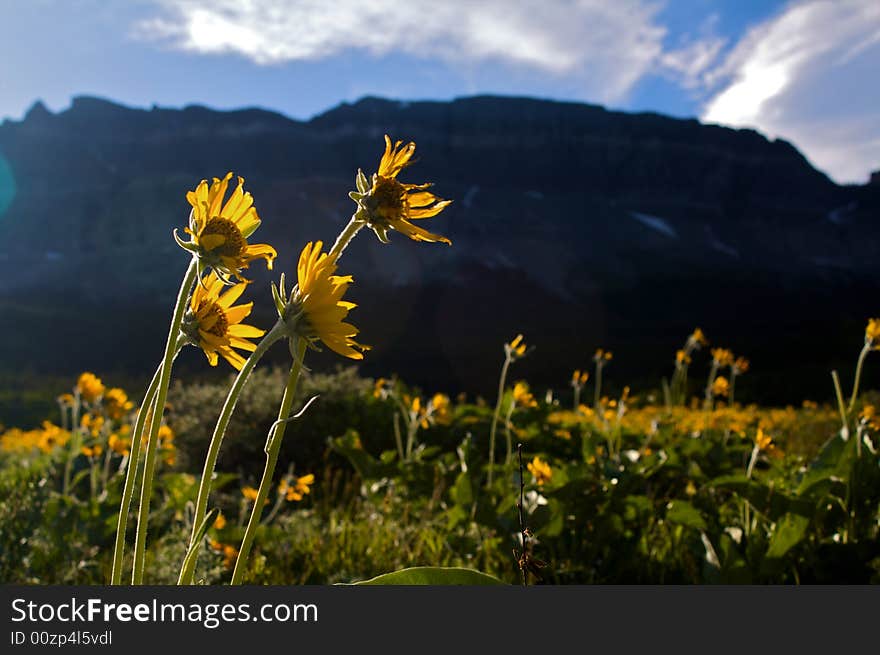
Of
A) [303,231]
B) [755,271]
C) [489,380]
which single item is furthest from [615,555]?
[755,271]

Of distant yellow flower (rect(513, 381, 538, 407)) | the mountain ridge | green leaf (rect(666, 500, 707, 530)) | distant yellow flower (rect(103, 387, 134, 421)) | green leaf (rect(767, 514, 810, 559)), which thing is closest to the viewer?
green leaf (rect(767, 514, 810, 559))

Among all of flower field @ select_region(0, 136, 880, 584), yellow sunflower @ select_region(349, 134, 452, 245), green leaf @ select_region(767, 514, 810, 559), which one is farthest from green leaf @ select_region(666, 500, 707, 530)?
yellow sunflower @ select_region(349, 134, 452, 245)

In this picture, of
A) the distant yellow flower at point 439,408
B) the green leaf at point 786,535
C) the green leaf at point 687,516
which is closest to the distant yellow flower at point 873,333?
the green leaf at point 786,535

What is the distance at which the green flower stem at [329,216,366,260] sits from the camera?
886 mm

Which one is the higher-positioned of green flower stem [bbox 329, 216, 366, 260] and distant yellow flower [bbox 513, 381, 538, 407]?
green flower stem [bbox 329, 216, 366, 260]

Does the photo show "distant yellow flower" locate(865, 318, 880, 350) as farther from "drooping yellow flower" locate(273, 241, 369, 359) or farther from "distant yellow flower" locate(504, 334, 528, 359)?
"drooping yellow flower" locate(273, 241, 369, 359)

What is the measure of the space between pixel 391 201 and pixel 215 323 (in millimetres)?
325

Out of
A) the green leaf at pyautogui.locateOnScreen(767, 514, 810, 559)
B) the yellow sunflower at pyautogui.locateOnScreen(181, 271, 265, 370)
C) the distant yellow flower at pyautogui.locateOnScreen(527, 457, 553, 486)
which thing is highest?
the yellow sunflower at pyautogui.locateOnScreen(181, 271, 265, 370)

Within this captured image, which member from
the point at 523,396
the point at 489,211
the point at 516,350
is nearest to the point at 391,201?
the point at 516,350

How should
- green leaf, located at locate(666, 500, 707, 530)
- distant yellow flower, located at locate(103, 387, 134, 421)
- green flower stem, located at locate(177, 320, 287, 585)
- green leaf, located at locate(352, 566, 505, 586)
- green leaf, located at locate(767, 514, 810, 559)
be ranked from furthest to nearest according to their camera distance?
distant yellow flower, located at locate(103, 387, 134, 421) → green leaf, located at locate(666, 500, 707, 530) → green leaf, located at locate(767, 514, 810, 559) → green leaf, located at locate(352, 566, 505, 586) → green flower stem, located at locate(177, 320, 287, 585)

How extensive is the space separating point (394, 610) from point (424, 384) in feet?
38.5

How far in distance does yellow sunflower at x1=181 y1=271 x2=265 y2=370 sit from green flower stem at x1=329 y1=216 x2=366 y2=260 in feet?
0.44

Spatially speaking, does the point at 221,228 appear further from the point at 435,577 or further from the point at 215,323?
the point at 435,577

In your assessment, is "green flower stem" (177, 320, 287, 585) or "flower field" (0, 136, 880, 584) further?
"flower field" (0, 136, 880, 584)
